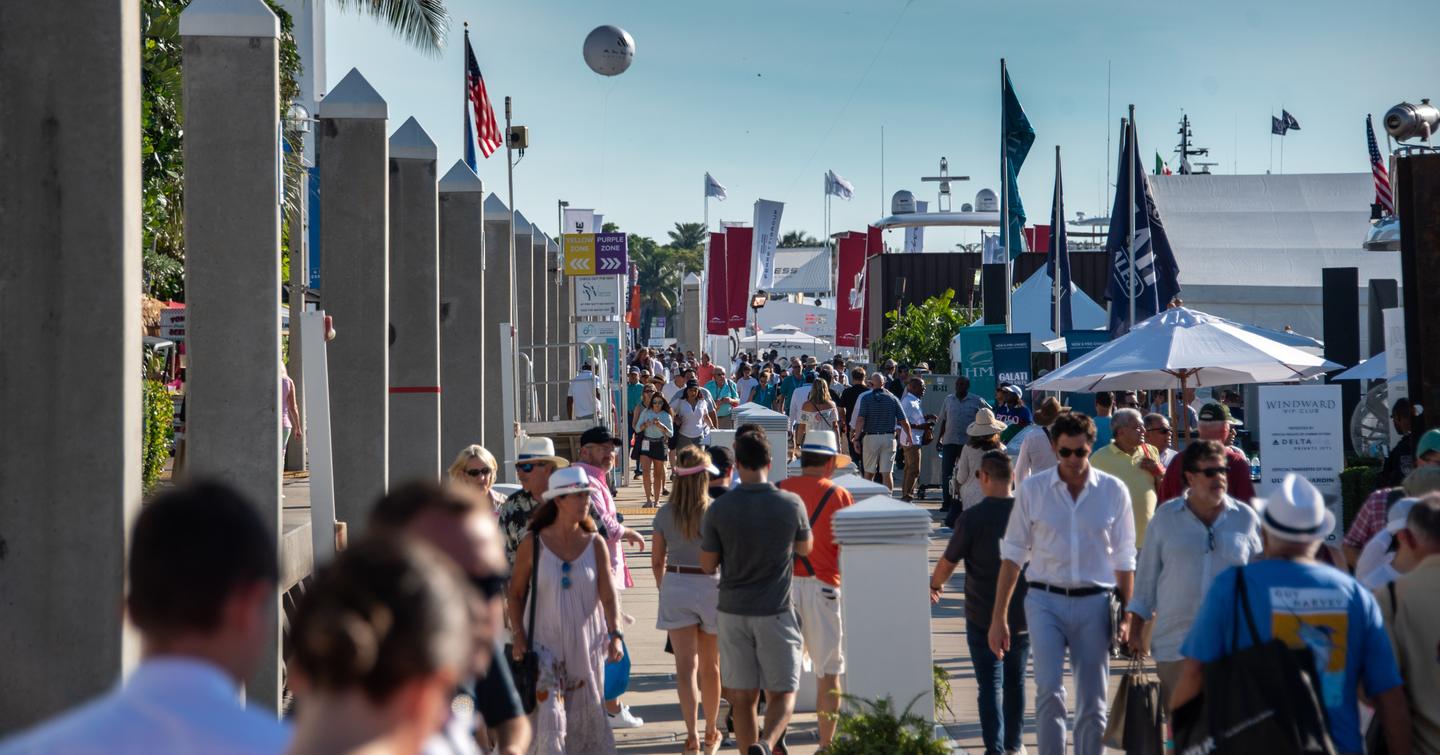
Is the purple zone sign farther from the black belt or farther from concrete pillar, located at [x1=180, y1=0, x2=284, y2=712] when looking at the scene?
the black belt

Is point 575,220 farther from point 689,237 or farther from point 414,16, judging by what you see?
point 689,237

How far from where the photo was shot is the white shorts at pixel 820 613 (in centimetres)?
847

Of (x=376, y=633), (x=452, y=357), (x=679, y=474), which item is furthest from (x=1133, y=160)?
(x=376, y=633)

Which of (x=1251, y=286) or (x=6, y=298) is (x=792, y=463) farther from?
(x=6, y=298)

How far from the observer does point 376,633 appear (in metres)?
1.97

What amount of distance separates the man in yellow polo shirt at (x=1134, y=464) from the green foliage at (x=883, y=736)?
12.6ft

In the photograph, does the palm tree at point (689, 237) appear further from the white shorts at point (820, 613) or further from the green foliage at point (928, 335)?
the white shorts at point (820, 613)

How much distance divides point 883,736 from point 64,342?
13.4ft

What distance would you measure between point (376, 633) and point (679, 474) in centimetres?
659

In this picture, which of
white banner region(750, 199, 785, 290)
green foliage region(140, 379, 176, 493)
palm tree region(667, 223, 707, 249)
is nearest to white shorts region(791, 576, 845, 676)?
green foliage region(140, 379, 176, 493)

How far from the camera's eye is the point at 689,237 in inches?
5202

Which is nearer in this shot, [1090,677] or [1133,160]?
[1090,677]

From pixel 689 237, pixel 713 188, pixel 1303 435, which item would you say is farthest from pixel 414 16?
pixel 689 237

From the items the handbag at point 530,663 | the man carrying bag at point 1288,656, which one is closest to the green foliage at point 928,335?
the handbag at point 530,663
